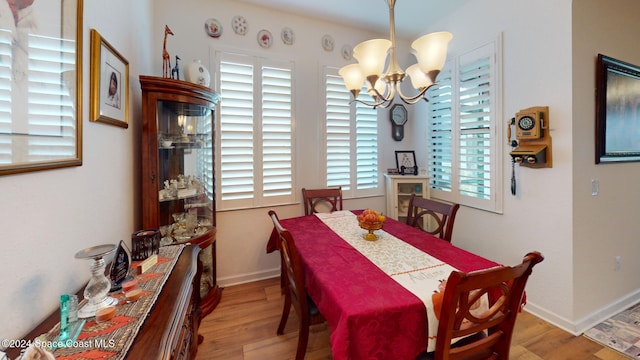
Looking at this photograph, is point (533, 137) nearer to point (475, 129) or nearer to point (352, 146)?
point (475, 129)

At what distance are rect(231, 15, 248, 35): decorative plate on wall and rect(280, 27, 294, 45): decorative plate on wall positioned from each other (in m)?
0.40

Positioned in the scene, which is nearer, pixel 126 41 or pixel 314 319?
pixel 314 319

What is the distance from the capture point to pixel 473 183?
2.72 metres

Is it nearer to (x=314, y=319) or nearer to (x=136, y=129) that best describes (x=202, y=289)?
(x=314, y=319)

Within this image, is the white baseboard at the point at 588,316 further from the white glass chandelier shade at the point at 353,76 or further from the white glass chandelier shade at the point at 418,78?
the white glass chandelier shade at the point at 353,76

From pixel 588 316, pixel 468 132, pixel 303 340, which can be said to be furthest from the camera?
pixel 468 132

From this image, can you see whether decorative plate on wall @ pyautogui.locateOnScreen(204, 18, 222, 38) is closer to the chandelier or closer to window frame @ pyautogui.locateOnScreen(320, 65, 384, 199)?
window frame @ pyautogui.locateOnScreen(320, 65, 384, 199)

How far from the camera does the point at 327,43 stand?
305cm

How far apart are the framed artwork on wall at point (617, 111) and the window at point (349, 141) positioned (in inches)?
79.1

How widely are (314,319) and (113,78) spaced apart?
6.17 feet

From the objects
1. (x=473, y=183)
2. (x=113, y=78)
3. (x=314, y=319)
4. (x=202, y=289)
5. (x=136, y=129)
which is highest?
(x=113, y=78)

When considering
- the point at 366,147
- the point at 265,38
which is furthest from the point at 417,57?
the point at 265,38

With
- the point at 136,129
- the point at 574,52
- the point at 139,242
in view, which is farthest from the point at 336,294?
the point at 574,52

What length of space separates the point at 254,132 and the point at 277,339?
196cm
